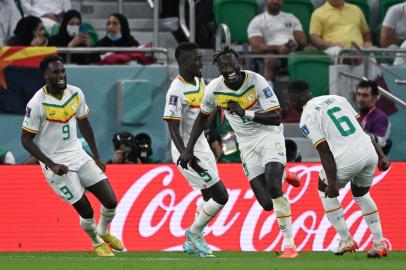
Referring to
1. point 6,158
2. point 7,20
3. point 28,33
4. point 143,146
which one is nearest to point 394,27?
point 143,146

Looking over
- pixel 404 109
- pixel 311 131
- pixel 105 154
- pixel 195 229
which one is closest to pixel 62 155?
pixel 195 229

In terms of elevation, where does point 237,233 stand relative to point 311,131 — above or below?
below

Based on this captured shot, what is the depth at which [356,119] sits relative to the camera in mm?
15695

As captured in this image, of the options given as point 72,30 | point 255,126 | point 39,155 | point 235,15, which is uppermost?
point 235,15

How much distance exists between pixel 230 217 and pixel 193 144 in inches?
132

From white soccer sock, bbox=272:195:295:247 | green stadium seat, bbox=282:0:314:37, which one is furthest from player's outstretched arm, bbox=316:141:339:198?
green stadium seat, bbox=282:0:314:37

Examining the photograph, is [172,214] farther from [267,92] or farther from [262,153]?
[267,92]

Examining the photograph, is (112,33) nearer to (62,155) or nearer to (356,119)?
(62,155)

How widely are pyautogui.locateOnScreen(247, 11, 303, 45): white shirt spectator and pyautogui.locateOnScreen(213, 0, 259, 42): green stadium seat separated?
374 mm

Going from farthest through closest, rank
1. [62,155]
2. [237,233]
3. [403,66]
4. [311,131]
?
[403,66] < [237,233] < [62,155] < [311,131]

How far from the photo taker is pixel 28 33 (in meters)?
22.1

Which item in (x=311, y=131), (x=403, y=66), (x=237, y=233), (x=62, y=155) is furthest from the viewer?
(x=403, y=66)

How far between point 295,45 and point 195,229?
617cm

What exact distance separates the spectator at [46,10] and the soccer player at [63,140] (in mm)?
6562
